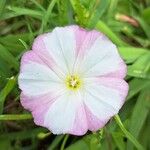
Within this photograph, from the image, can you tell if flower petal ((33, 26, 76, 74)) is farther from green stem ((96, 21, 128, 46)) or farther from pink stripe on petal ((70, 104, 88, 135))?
green stem ((96, 21, 128, 46))

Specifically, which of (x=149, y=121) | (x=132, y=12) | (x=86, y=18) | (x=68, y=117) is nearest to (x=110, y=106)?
(x=68, y=117)

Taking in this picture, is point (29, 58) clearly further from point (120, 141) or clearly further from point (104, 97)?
point (120, 141)

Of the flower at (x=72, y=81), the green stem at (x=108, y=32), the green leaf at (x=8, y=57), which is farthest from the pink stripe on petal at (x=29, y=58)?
the green stem at (x=108, y=32)

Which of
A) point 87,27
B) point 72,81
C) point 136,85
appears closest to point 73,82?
point 72,81

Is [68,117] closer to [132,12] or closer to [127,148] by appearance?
[127,148]

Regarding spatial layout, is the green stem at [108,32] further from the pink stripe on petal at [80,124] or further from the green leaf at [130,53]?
the pink stripe on petal at [80,124]

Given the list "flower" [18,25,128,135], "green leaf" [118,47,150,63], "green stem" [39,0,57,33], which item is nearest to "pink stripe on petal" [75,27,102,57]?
"flower" [18,25,128,135]

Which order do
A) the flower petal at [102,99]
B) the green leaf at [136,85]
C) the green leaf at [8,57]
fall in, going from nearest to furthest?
the flower petal at [102,99]
the green leaf at [8,57]
the green leaf at [136,85]
